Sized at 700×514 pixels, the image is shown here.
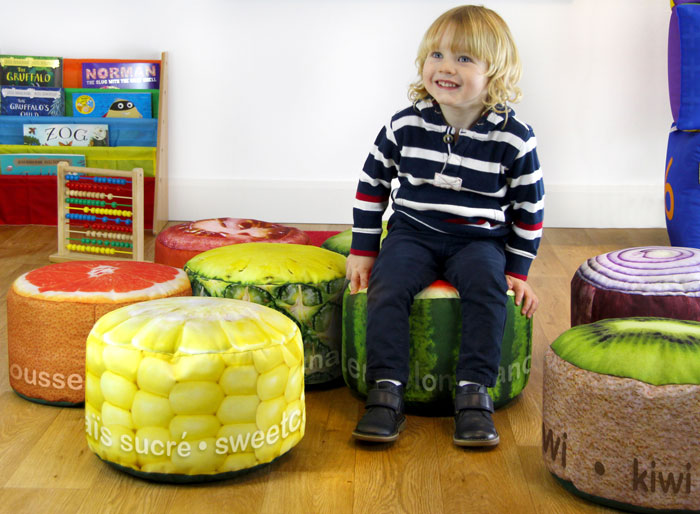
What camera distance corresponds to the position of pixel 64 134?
326 cm

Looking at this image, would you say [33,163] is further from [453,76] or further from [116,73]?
[453,76]

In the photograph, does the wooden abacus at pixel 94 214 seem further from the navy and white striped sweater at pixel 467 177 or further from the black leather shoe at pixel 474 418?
the black leather shoe at pixel 474 418

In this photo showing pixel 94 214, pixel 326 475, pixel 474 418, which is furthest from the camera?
pixel 94 214

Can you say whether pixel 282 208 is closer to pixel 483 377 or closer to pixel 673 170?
pixel 673 170

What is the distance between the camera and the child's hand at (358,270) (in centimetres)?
187

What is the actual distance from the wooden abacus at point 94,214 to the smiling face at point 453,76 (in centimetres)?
130

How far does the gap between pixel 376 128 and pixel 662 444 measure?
7.20 ft

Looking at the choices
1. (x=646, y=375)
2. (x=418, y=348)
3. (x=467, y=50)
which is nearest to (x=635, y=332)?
(x=646, y=375)

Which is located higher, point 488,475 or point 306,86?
point 306,86

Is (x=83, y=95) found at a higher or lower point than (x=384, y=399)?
higher

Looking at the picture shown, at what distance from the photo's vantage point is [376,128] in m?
3.38

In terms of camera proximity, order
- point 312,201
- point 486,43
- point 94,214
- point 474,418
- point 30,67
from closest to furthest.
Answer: point 474,418 → point 486,43 → point 94,214 → point 30,67 → point 312,201

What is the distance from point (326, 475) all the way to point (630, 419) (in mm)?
498

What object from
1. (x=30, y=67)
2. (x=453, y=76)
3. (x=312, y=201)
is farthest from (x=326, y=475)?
(x=30, y=67)
